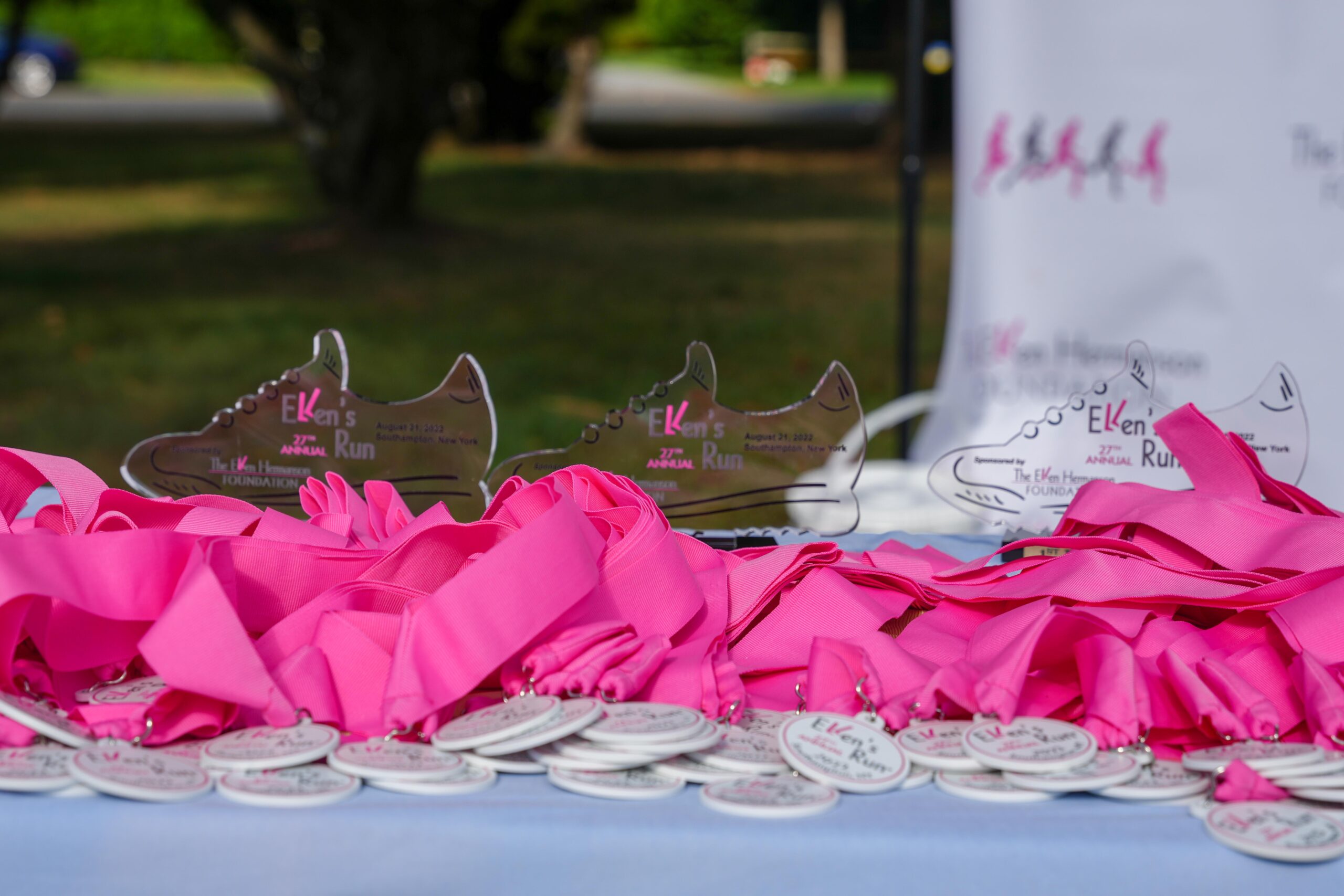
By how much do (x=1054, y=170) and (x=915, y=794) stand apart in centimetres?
170

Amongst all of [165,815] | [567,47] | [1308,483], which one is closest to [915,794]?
[165,815]

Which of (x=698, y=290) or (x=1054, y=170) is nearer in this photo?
(x=1054, y=170)

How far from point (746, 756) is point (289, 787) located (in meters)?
0.24

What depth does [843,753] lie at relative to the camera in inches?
26.3

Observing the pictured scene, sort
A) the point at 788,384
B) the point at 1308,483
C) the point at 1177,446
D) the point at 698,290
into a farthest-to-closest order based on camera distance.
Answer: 1. the point at 698,290
2. the point at 788,384
3. the point at 1308,483
4. the point at 1177,446

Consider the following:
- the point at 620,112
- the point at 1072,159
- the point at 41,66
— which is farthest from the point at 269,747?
the point at 41,66

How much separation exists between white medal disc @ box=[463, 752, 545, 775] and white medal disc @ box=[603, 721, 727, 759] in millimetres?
46

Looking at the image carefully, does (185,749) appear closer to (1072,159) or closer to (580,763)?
(580,763)

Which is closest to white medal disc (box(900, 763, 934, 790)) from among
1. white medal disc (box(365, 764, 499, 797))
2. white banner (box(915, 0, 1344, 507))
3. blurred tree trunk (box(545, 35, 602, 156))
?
white medal disc (box(365, 764, 499, 797))

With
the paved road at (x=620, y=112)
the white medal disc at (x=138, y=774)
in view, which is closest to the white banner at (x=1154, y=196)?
the white medal disc at (x=138, y=774)

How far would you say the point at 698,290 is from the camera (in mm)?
6836

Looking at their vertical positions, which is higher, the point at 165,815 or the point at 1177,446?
the point at 1177,446

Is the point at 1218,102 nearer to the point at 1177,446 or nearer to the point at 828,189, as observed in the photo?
the point at 1177,446

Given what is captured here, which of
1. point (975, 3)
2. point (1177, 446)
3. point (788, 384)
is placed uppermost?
point (975, 3)
